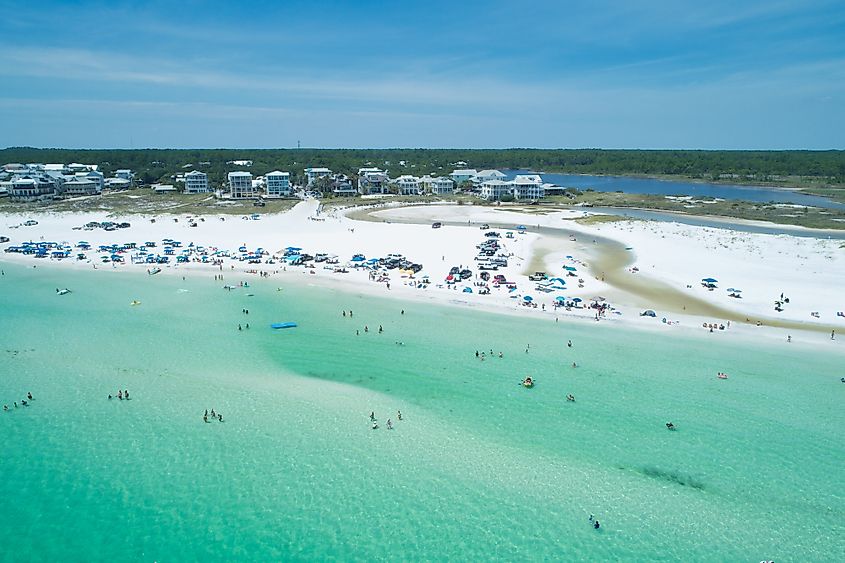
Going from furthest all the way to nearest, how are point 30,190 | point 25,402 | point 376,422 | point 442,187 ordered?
point 442,187 → point 30,190 → point 25,402 → point 376,422

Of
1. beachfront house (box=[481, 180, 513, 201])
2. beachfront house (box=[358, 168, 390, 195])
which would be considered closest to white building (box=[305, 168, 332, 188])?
beachfront house (box=[358, 168, 390, 195])

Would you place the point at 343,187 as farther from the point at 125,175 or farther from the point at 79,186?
the point at 125,175

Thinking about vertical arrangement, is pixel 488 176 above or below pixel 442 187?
above

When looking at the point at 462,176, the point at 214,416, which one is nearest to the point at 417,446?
the point at 214,416

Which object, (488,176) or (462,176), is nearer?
(488,176)

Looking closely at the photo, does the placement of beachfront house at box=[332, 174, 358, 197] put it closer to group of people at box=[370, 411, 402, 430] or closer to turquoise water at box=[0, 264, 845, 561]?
turquoise water at box=[0, 264, 845, 561]

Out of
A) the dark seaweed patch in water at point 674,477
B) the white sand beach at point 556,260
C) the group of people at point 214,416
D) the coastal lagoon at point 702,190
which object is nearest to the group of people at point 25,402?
the group of people at point 214,416
